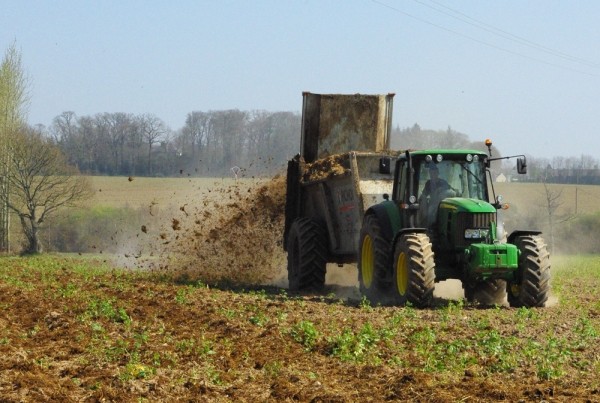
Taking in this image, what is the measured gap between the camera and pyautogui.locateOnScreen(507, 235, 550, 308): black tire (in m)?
15.1

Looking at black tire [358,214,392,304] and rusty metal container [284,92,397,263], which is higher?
rusty metal container [284,92,397,263]

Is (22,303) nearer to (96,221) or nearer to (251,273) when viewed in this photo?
(251,273)

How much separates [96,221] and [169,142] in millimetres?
6347

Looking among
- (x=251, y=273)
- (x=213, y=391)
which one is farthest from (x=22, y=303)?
(x=213, y=391)

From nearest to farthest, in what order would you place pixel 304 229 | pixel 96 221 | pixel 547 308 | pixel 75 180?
pixel 547 308, pixel 304 229, pixel 75 180, pixel 96 221

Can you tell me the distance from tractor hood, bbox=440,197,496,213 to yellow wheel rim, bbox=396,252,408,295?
3.45 ft

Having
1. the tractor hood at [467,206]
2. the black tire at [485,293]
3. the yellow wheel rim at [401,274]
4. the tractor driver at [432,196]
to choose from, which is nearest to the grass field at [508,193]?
the black tire at [485,293]

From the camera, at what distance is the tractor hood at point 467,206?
15.2 metres

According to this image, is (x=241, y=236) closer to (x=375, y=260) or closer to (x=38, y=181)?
(x=375, y=260)

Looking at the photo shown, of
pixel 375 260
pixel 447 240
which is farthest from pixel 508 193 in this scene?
pixel 447 240

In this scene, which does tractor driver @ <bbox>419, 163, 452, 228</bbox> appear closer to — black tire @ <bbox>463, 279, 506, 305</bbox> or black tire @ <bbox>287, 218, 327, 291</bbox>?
black tire @ <bbox>463, 279, 506, 305</bbox>

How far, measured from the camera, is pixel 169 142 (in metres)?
59.6

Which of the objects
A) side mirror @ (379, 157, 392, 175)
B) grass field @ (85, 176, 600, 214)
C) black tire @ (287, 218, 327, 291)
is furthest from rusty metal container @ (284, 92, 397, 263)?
grass field @ (85, 176, 600, 214)

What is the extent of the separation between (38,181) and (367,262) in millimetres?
33584
